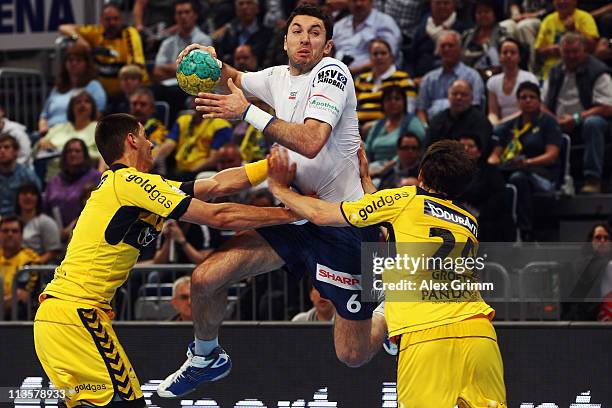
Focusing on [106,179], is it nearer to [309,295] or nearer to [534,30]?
[309,295]

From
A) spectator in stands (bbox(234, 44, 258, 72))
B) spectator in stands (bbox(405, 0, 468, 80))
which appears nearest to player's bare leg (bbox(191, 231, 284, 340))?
spectator in stands (bbox(234, 44, 258, 72))

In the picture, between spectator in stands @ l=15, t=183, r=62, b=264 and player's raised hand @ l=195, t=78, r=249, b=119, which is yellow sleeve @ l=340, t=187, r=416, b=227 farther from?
spectator in stands @ l=15, t=183, r=62, b=264

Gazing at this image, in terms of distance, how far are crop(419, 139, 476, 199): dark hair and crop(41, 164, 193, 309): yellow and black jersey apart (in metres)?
1.65

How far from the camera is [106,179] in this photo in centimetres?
907

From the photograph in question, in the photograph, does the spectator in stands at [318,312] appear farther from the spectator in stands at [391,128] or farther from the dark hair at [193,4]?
the dark hair at [193,4]

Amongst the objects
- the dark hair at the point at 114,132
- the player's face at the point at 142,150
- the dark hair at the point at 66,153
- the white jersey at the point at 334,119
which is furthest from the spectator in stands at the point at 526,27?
the dark hair at the point at 114,132

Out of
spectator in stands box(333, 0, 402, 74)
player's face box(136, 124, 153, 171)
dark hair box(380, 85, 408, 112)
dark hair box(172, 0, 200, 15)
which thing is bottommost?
player's face box(136, 124, 153, 171)

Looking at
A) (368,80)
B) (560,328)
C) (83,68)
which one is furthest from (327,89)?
(83,68)

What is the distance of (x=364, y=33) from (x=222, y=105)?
732 cm

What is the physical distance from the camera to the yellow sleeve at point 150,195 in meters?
8.87

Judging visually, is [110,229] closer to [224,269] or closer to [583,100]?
[224,269]

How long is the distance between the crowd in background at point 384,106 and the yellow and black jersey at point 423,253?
14.2ft

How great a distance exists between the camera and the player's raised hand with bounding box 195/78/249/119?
340 inches

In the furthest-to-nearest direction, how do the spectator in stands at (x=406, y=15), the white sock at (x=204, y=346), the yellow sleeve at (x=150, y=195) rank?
the spectator in stands at (x=406, y=15), the white sock at (x=204, y=346), the yellow sleeve at (x=150, y=195)
